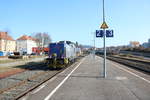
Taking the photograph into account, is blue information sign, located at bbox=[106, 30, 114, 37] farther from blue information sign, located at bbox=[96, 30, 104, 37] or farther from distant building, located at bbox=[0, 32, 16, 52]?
distant building, located at bbox=[0, 32, 16, 52]

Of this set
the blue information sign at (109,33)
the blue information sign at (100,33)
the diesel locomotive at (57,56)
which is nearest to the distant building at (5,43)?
the diesel locomotive at (57,56)

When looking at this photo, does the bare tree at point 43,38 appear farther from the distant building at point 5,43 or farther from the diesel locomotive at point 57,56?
the diesel locomotive at point 57,56

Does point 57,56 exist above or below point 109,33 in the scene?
below

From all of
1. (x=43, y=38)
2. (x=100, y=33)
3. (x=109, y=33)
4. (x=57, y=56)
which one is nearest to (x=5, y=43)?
(x=43, y=38)

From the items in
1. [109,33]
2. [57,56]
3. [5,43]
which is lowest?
[57,56]

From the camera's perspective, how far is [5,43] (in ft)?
370

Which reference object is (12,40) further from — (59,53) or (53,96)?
(53,96)

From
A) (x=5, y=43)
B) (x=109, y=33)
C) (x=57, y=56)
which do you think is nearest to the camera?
(x=109, y=33)

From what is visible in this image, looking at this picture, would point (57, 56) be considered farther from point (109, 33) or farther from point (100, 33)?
point (109, 33)

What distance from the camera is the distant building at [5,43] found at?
374ft

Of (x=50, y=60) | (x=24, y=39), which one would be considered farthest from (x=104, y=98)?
(x=24, y=39)

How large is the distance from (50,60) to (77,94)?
53.7 feet

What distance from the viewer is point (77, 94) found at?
9.55m

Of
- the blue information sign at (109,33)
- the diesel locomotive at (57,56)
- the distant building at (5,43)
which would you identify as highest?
the distant building at (5,43)
